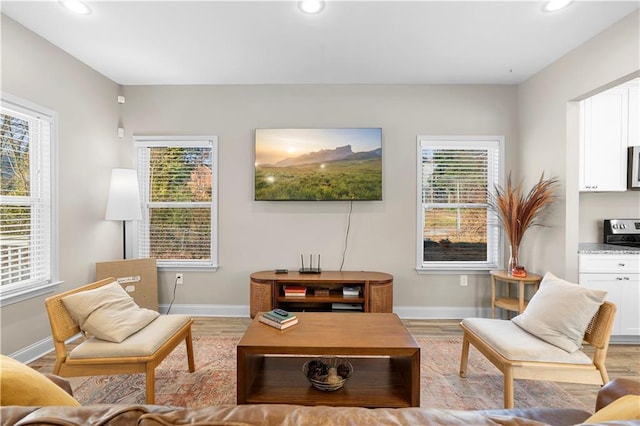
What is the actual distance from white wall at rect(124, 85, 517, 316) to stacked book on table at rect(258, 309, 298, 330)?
5.03 ft

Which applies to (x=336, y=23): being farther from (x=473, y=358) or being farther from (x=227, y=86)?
(x=473, y=358)

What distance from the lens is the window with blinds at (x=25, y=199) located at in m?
2.50

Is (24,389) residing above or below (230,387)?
above

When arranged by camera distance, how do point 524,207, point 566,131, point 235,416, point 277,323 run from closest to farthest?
point 235,416 < point 277,323 < point 566,131 < point 524,207

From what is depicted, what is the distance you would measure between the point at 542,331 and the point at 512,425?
5.43ft

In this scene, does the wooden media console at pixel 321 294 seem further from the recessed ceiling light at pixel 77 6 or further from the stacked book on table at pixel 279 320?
the recessed ceiling light at pixel 77 6

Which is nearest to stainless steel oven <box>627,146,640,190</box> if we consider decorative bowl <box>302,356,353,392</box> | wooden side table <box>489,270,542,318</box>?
wooden side table <box>489,270,542,318</box>

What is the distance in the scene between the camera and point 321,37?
2711 millimetres

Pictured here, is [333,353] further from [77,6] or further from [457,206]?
[77,6]

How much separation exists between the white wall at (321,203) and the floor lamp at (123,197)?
67cm

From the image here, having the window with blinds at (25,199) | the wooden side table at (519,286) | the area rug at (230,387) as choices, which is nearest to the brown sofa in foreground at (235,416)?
the area rug at (230,387)

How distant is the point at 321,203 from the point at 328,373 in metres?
2.14

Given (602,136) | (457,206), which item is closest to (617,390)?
(457,206)

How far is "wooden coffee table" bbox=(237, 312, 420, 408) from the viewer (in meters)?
1.78
